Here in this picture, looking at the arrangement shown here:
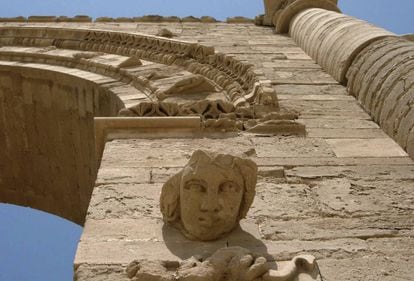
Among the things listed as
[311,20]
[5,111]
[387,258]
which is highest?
[311,20]

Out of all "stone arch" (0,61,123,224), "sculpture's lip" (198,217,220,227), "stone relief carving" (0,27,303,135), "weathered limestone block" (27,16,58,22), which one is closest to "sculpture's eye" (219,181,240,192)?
"sculpture's lip" (198,217,220,227)

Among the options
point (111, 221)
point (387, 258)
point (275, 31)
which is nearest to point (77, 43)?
point (275, 31)

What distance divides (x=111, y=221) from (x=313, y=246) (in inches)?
41.5

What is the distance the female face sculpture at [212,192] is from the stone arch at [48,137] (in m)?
4.46

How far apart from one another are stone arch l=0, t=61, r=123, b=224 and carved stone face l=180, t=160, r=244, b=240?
4488mm

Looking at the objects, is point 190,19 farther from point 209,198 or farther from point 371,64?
point 209,198

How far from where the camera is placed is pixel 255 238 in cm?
312

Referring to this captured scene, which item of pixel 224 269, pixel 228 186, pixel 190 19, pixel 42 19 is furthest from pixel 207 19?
pixel 224 269

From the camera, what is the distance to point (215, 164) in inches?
115

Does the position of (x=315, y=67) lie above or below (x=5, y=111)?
above

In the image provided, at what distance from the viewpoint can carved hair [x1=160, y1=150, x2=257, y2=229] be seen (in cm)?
297

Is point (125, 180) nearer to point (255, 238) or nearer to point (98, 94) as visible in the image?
point (255, 238)

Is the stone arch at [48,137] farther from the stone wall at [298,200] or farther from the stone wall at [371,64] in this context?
the stone wall at [298,200]

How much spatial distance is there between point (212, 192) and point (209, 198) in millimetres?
32
